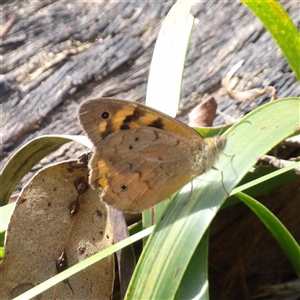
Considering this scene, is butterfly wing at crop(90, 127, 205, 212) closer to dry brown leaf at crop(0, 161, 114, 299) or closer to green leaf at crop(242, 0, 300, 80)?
dry brown leaf at crop(0, 161, 114, 299)

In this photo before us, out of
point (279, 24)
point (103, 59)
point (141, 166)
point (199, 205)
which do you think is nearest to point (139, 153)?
point (141, 166)

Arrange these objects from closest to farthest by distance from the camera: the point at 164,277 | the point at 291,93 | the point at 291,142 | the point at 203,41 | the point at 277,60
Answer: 1. the point at 164,277
2. the point at 291,142
3. the point at 291,93
4. the point at 277,60
5. the point at 203,41

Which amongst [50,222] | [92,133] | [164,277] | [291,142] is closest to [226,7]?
[291,142]

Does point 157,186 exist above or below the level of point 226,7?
below

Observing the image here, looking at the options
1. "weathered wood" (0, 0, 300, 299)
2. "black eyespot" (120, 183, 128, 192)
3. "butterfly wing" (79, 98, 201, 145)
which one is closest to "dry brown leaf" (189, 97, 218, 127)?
"weathered wood" (0, 0, 300, 299)

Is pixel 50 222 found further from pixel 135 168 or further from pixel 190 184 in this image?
pixel 190 184
